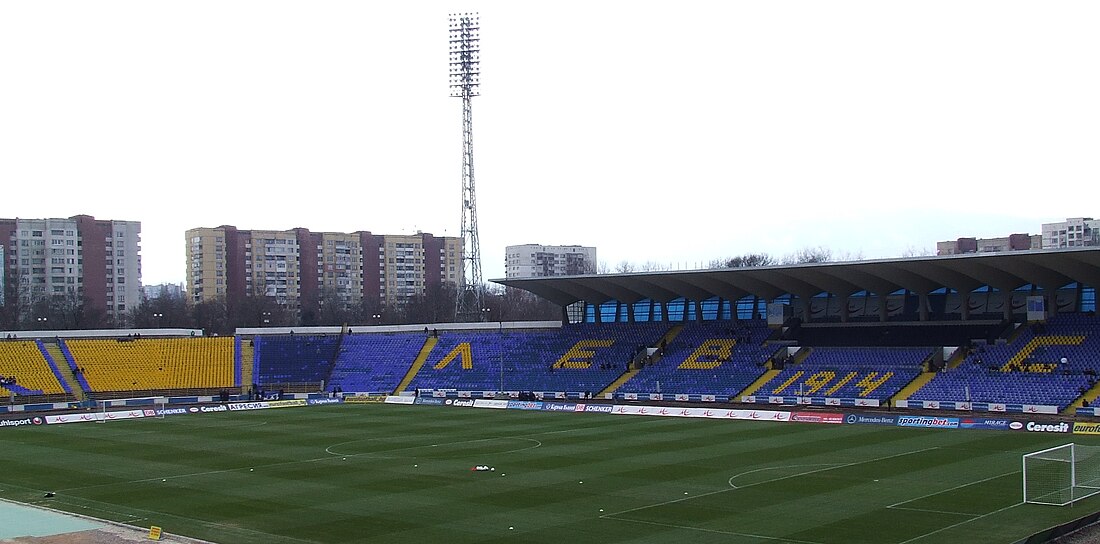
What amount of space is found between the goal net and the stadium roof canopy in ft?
68.8

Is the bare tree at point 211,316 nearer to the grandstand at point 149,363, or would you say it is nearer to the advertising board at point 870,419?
the grandstand at point 149,363

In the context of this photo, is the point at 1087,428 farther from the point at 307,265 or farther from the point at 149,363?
the point at 307,265

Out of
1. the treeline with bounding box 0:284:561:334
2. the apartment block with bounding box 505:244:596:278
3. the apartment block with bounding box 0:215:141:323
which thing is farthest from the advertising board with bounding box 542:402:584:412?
the apartment block with bounding box 505:244:596:278

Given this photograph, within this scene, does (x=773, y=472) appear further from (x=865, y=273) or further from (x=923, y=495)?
(x=865, y=273)

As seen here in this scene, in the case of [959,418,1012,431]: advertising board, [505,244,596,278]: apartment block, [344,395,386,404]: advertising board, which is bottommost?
[344,395,386,404]: advertising board

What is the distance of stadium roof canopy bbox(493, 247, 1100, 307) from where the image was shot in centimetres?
5006

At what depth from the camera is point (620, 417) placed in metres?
53.8

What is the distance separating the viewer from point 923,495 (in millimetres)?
27266

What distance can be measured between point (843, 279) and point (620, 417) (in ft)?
50.7

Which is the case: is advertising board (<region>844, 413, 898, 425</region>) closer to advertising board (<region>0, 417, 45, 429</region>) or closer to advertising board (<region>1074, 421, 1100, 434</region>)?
advertising board (<region>1074, 421, 1100, 434</region>)

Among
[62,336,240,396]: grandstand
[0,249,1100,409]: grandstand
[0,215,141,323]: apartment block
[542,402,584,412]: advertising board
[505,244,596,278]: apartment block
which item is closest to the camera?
[0,249,1100,409]: grandstand

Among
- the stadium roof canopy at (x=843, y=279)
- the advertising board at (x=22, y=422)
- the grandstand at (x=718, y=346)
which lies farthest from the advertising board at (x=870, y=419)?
the advertising board at (x=22, y=422)

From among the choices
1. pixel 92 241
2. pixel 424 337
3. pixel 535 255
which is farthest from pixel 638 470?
pixel 535 255

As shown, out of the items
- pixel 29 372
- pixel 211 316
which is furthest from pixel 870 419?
pixel 211 316
